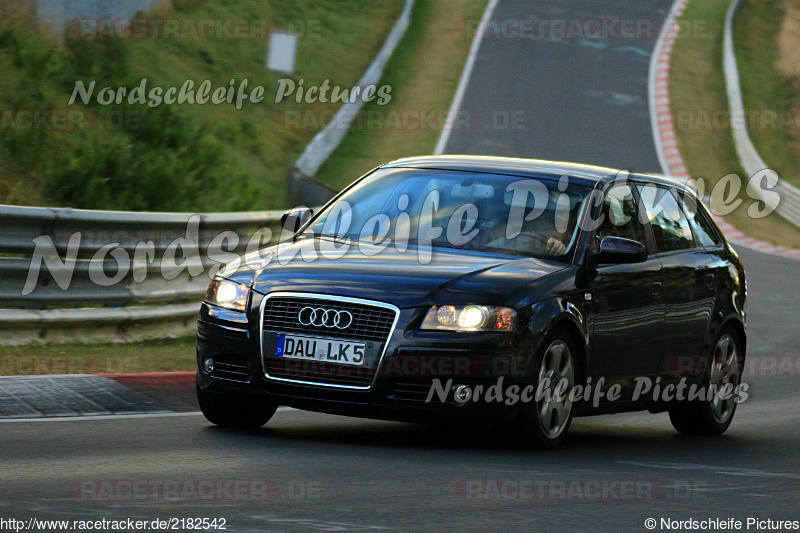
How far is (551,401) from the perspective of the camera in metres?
8.48

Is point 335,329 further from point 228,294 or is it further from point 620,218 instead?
point 620,218

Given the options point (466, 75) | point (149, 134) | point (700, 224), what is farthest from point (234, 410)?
point (466, 75)

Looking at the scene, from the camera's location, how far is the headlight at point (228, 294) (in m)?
8.36

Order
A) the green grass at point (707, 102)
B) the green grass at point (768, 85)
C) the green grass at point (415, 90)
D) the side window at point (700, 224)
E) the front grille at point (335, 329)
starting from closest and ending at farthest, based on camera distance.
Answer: the front grille at point (335, 329)
the side window at point (700, 224)
the green grass at point (707, 102)
the green grass at point (415, 90)
the green grass at point (768, 85)

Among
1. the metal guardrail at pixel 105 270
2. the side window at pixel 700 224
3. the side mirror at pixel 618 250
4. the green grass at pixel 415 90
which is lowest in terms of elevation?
the green grass at pixel 415 90

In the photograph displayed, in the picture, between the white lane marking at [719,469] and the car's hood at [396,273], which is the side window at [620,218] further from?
the white lane marking at [719,469]

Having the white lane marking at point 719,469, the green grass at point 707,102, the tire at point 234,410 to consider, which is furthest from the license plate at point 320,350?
the green grass at point 707,102

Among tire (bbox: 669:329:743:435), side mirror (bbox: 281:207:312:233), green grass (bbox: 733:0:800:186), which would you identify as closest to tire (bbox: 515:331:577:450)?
tire (bbox: 669:329:743:435)

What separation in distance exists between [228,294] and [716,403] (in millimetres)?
4045

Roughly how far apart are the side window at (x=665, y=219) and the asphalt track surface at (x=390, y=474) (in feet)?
4.59

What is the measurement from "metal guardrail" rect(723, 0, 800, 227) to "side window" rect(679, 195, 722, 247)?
19.5 m

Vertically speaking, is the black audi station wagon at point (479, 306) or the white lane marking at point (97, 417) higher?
the black audi station wagon at point (479, 306)

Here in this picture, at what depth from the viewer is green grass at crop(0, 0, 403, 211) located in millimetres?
16109

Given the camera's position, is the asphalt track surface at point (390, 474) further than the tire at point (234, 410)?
No
